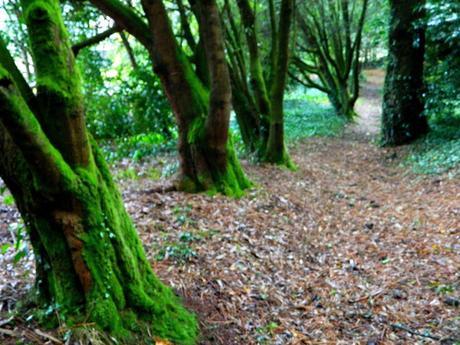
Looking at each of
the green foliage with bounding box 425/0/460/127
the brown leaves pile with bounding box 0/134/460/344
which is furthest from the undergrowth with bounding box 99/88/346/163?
the green foliage with bounding box 425/0/460/127

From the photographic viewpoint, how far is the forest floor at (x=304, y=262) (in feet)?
11.8

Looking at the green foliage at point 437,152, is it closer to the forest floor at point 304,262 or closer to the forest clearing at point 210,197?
the forest clearing at point 210,197

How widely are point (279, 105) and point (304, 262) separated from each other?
4.70 meters

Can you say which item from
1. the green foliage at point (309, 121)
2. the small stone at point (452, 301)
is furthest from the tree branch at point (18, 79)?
the green foliage at point (309, 121)

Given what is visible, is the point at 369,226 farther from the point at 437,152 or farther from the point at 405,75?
the point at 405,75

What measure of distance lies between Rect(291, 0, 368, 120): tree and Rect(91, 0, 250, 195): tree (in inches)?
421

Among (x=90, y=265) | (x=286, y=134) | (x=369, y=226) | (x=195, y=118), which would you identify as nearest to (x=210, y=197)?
(x=195, y=118)

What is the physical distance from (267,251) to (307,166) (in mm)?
5395

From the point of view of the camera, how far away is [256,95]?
9.73 metres

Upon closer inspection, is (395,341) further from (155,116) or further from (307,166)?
(155,116)

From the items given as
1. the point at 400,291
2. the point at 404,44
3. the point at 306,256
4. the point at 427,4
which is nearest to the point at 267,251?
the point at 306,256

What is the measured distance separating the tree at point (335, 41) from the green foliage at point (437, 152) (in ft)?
21.9

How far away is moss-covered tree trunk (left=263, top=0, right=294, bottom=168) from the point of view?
8.13m

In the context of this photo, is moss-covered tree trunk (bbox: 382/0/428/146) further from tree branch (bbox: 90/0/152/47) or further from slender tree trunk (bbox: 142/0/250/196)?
tree branch (bbox: 90/0/152/47)
